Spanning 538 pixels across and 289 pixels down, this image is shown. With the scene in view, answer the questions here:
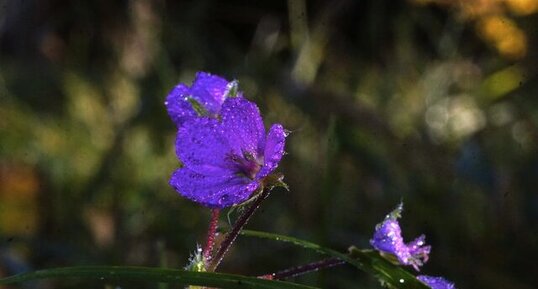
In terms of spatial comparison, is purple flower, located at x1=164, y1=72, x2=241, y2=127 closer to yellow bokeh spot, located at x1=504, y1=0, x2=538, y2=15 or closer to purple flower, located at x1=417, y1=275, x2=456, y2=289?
purple flower, located at x1=417, y1=275, x2=456, y2=289

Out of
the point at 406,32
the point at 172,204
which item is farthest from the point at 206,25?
the point at 172,204

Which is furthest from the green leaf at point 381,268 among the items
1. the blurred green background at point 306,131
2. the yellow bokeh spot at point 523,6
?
the yellow bokeh spot at point 523,6

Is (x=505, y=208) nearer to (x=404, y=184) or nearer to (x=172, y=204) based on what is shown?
(x=404, y=184)

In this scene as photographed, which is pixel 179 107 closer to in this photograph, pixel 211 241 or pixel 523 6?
pixel 211 241

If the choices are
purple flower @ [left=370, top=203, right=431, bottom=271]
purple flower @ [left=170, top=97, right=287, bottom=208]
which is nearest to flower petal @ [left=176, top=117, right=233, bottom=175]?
purple flower @ [left=170, top=97, right=287, bottom=208]

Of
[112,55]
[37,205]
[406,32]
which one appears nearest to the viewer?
[37,205]

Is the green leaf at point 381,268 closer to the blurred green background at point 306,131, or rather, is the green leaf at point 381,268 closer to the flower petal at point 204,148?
the flower petal at point 204,148

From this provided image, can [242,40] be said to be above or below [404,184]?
above
